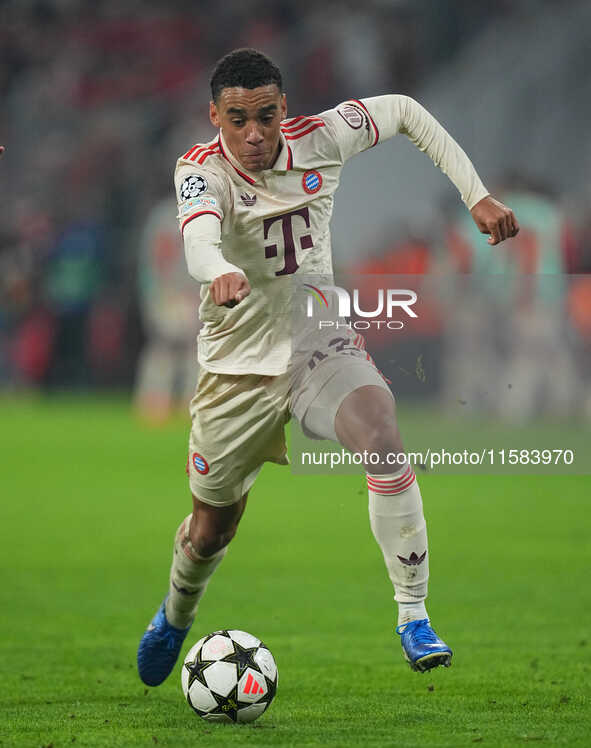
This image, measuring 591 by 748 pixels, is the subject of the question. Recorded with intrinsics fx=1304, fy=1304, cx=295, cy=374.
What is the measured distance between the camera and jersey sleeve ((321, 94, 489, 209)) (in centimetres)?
432

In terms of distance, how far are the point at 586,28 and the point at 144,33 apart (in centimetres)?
716

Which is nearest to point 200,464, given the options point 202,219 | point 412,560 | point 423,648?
point 412,560

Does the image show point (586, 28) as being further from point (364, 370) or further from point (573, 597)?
point (364, 370)

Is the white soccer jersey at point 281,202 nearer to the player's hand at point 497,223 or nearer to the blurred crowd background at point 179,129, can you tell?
the player's hand at point 497,223

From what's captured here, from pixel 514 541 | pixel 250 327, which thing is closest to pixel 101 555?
pixel 514 541

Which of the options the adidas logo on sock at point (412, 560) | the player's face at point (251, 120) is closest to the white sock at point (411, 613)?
the adidas logo on sock at point (412, 560)

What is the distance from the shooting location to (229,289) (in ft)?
11.2

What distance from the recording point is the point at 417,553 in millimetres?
3918

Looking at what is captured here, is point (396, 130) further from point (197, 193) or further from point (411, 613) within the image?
point (411, 613)

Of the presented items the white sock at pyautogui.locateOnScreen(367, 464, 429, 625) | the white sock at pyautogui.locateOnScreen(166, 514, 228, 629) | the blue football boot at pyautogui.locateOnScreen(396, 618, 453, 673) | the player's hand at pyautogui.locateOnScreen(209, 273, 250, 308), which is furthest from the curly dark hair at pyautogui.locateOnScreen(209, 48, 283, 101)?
the blue football boot at pyautogui.locateOnScreen(396, 618, 453, 673)

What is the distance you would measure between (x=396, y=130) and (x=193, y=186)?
88 cm

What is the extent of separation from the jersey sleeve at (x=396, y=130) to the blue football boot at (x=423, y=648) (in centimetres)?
140

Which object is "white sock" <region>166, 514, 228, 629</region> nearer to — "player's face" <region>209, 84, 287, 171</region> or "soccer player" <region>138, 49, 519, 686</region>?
"soccer player" <region>138, 49, 519, 686</region>

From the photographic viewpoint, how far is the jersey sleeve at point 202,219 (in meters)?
3.61
